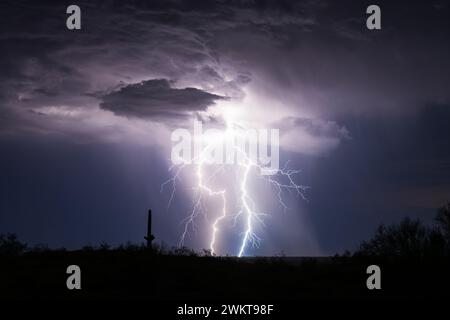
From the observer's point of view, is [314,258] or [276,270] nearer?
[276,270]

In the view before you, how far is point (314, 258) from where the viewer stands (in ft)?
82.1

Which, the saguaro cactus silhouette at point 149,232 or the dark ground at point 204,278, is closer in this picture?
the dark ground at point 204,278

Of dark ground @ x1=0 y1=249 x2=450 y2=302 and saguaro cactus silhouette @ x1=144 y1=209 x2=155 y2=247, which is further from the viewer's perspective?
saguaro cactus silhouette @ x1=144 y1=209 x2=155 y2=247

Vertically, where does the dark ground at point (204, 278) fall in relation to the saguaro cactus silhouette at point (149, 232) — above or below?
Answer: below

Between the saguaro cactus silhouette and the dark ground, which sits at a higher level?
the saguaro cactus silhouette

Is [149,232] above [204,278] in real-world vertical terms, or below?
above

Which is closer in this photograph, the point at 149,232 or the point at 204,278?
the point at 204,278
